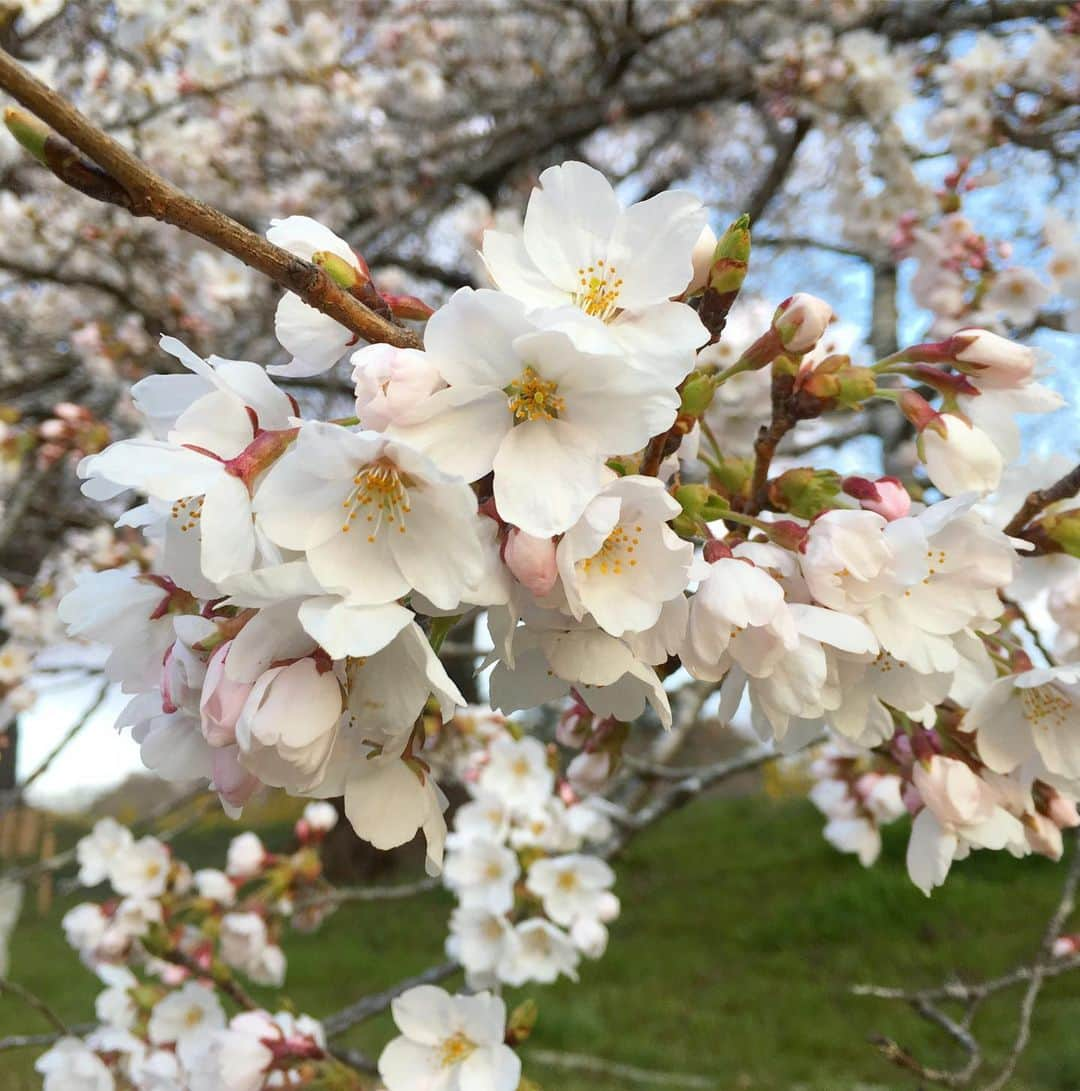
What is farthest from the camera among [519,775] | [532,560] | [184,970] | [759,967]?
[759,967]

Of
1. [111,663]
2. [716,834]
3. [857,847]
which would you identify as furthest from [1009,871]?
[111,663]

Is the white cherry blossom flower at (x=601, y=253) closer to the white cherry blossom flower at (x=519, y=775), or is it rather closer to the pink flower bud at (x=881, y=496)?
the pink flower bud at (x=881, y=496)

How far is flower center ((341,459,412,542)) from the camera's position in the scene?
0.58 m

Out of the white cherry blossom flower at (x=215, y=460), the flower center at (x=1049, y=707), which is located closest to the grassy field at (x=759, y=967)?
the flower center at (x=1049, y=707)

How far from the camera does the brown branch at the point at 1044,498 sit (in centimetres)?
87

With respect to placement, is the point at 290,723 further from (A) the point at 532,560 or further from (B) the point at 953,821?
(B) the point at 953,821

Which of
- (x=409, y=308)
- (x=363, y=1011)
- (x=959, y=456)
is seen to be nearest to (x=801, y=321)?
(x=959, y=456)

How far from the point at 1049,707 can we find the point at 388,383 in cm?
70

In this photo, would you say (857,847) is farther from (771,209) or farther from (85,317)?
(771,209)

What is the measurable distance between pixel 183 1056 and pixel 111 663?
1.07 metres

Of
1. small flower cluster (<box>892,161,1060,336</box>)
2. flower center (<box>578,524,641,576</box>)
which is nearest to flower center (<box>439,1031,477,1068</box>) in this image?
flower center (<box>578,524,641,576</box>)

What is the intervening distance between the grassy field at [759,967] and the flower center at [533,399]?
10.1 ft

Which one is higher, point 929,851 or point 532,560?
point 532,560

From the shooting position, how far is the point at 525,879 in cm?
211
